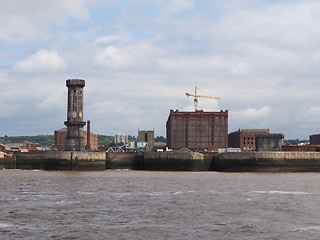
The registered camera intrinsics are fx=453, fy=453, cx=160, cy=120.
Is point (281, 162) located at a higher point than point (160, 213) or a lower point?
higher

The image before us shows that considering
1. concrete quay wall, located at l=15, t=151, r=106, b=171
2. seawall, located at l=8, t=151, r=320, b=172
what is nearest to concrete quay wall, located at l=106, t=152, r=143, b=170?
seawall, located at l=8, t=151, r=320, b=172

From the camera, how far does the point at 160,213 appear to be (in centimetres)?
3438

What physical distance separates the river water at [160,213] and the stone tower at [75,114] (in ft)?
195

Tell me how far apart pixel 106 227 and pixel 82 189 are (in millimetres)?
23859

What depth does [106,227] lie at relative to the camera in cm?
2903

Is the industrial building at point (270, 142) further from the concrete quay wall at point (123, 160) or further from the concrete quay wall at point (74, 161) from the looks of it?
the concrete quay wall at point (74, 161)

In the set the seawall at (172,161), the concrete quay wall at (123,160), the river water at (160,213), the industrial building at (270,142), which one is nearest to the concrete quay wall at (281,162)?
the seawall at (172,161)

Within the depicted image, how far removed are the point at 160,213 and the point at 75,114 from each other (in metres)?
79.2

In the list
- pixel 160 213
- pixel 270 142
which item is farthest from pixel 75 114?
pixel 160 213

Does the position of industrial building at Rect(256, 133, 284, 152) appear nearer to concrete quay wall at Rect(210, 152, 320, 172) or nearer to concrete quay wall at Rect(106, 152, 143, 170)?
concrete quay wall at Rect(210, 152, 320, 172)

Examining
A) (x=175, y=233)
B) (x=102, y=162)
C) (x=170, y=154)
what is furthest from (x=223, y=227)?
(x=102, y=162)

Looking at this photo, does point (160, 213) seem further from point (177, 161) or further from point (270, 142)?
point (270, 142)

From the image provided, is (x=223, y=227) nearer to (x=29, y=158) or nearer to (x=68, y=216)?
(x=68, y=216)

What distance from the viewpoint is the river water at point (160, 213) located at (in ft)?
89.9
